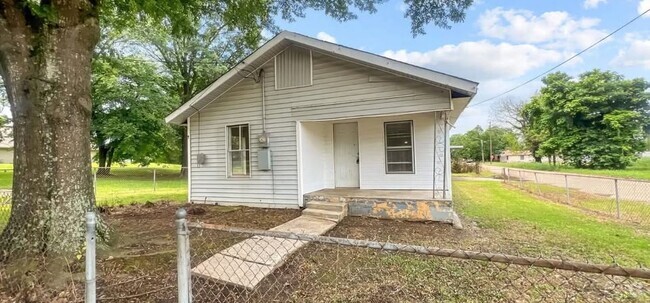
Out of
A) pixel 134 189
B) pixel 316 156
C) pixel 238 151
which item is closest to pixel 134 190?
pixel 134 189

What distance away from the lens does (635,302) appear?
120 inches

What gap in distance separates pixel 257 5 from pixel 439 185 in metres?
5.84

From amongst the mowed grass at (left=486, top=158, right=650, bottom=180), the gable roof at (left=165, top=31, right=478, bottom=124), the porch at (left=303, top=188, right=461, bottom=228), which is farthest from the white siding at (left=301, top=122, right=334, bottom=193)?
the mowed grass at (left=486, top=158, right=650, bottom=180)

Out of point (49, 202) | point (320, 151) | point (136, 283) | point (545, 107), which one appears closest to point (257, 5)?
point (320, 151)

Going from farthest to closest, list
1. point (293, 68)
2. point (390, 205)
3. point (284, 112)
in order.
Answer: point (284, 112) < point (293, 68) < point (390, 205)

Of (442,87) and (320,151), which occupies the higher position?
(442,87)

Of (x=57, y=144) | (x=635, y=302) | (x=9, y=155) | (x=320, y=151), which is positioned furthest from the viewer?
(x=9, y=155)

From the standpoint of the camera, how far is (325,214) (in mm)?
6828

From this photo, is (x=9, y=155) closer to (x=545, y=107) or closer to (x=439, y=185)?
(x=439, y=185)

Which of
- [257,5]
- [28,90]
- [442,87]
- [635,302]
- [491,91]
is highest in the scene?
[491,91]

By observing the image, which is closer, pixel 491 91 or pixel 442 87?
pixel 442 87

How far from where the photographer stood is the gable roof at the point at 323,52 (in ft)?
20.4

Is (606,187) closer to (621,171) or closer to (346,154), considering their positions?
(346,154)

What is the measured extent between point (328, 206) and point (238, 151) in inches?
125
